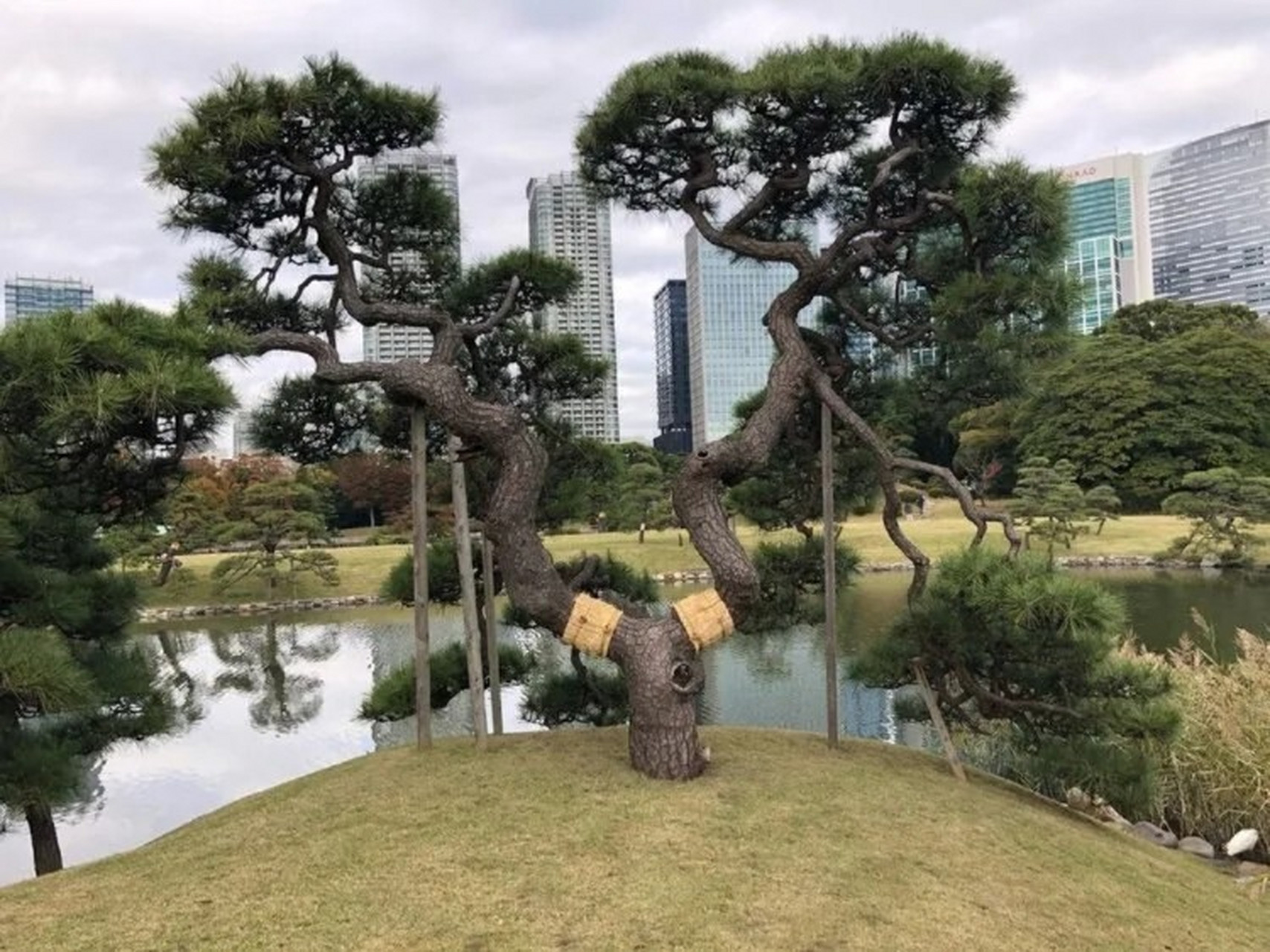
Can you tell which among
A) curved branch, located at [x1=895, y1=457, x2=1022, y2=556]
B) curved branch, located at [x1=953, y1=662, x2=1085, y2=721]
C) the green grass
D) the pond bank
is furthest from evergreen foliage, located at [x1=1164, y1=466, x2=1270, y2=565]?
curved branch, located at [x1=953, y1=662, x2=1085, y2=721]

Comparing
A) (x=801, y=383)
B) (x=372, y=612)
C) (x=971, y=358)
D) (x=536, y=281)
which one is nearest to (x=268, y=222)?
(x=536, y=281)

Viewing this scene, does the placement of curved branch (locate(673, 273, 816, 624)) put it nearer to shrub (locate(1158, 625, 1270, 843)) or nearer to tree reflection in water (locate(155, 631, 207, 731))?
shrub (locate(1158, 625, 1270, 843))

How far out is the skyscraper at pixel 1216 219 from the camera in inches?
2015

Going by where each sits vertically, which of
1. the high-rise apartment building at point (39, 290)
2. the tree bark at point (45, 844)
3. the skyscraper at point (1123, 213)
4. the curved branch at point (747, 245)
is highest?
the skyscraper at point (1123, 213)

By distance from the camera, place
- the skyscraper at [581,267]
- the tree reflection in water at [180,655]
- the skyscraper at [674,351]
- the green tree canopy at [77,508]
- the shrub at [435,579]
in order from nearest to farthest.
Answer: the green tree canopy at [77,508] → the shrub at [435,579] → the skyscraper at [581,267] → the tree reflection in water at [180,655] → the skyscraper at [674,351]

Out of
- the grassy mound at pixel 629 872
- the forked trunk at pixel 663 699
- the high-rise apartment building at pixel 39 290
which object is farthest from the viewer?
the high-rise apartment building at pixel 39 290

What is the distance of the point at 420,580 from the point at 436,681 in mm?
881

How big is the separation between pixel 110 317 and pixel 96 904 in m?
1.95

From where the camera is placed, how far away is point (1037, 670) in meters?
3.96

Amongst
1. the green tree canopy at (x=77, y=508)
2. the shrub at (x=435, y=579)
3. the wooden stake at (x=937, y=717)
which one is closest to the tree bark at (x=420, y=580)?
the shrub at (x=435, y=579)

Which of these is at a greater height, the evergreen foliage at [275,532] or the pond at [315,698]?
the evergreen foliage at [275,532]

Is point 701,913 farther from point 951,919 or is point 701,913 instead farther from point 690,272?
point 690,272

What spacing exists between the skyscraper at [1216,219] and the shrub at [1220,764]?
53235 mm

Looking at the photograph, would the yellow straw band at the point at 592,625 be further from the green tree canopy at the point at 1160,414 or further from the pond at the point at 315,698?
the green tree canopy at the point at 1160,414
